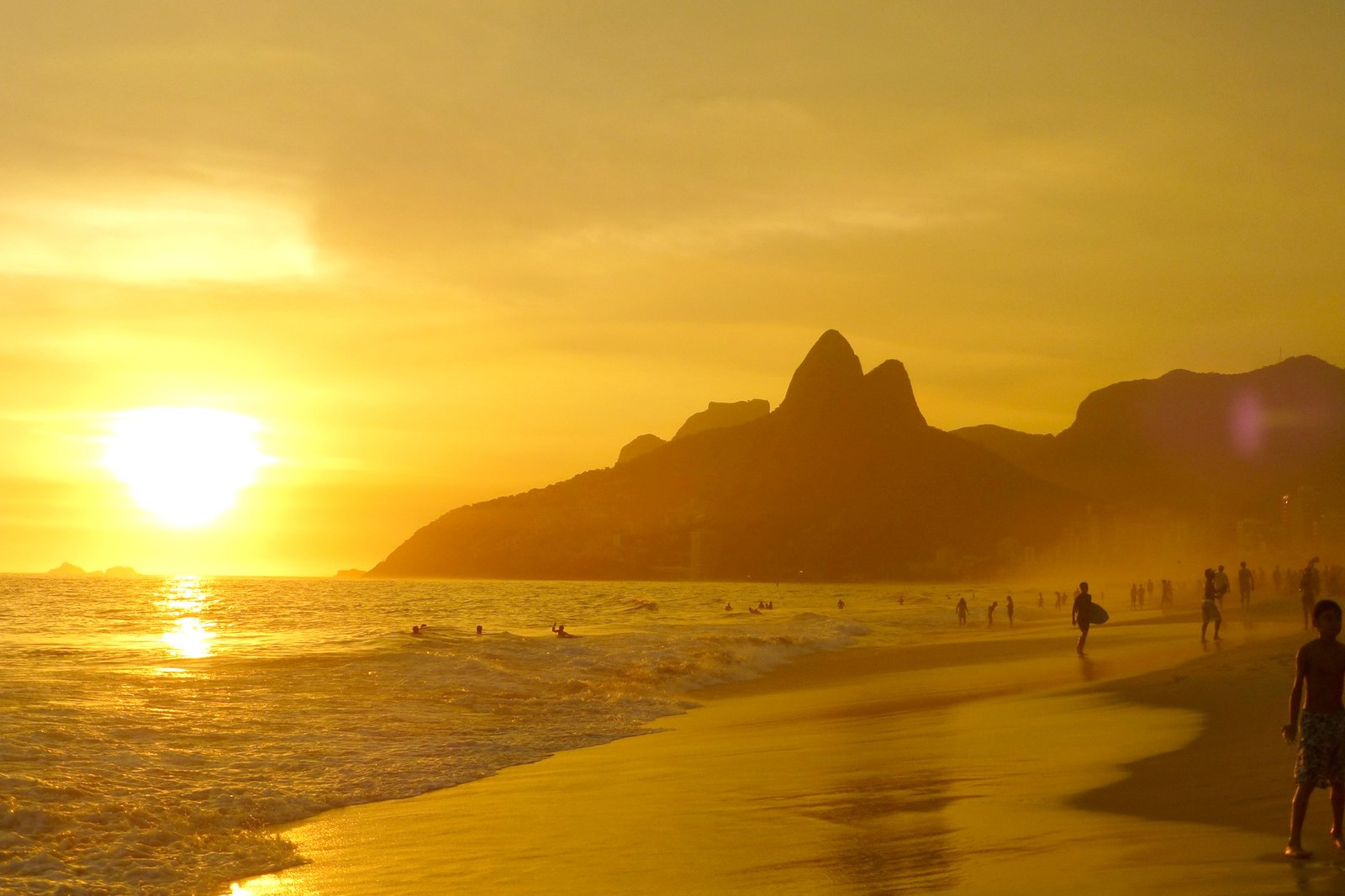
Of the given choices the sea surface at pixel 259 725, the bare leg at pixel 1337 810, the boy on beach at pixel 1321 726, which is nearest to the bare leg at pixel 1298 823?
the boy on beach at pixel 1321 726

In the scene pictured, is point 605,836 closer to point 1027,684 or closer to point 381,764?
point 381,764

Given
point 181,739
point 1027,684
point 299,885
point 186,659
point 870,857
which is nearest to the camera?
point 870,857

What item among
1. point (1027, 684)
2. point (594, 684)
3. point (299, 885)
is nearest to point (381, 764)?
point (299, 885)

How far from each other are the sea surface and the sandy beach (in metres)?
1.14

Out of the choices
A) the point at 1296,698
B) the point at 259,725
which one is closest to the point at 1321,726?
the point at 1296,698

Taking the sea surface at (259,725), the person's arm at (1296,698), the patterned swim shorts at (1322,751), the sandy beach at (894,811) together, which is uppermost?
the person's arm at (1296,698)

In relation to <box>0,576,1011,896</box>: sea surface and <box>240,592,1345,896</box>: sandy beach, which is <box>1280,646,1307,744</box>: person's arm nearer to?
<box>240,592,1345,896</box>: sandy beach

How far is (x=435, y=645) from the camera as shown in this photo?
36750mm

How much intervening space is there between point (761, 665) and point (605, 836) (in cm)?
2410

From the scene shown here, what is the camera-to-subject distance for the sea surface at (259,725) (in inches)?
450

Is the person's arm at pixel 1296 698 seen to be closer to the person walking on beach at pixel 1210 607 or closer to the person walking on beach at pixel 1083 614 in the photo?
the person walking on beach at pixel 1083 614

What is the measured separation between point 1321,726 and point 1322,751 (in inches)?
7.2

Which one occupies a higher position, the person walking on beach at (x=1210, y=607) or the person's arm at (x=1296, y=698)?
the person's arm at (x=1296, y=698)

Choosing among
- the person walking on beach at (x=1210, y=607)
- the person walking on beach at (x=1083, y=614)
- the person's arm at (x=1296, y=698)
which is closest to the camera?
the person's arm at (x=1296, y=698)
